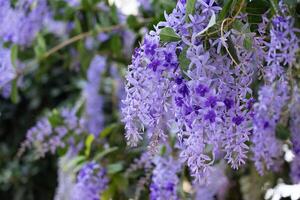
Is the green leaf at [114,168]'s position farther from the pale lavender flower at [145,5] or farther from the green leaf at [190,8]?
the green leaf at [190,8]

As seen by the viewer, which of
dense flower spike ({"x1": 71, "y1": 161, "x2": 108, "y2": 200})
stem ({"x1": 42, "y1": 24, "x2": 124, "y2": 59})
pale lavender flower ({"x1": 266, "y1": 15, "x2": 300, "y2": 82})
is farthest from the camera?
stem ({"x1": 42, "y1": 24, "x2": 124, "y2": 59})

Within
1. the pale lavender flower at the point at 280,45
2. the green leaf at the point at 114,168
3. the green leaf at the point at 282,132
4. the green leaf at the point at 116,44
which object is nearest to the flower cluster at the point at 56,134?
the green leaf at the point at 114,168

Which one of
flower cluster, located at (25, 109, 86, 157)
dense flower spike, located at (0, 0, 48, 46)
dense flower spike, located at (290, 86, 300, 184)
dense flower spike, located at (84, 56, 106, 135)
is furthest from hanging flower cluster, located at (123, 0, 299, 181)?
dense flower spike, located at (84, 56, 106, 135)

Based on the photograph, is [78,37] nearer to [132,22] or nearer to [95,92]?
[132,22]

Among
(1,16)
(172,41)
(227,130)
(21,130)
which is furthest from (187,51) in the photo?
(21,130)

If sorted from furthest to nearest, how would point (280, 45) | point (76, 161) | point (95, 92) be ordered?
point (95, 92) → point (76, 161) → point (280, 45)

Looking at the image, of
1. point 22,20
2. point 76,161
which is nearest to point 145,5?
point 22,20

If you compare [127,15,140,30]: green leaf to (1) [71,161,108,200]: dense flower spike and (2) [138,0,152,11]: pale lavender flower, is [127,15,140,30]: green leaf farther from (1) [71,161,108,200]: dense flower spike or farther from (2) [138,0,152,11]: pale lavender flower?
(1) [71,161,108,200]: dense flower spike
